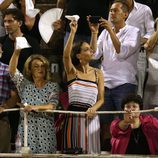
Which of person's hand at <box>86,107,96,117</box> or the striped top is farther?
the striped top

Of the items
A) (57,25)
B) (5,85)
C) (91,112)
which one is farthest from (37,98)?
(57,25)

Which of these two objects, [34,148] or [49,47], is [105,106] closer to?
[34,148]

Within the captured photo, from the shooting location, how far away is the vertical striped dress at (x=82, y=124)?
6.53m

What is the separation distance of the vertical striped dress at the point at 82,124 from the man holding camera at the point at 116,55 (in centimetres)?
35

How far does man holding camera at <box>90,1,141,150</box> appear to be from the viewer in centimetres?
692

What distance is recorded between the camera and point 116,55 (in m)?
7.05

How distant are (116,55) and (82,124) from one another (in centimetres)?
93

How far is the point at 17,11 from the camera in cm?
750

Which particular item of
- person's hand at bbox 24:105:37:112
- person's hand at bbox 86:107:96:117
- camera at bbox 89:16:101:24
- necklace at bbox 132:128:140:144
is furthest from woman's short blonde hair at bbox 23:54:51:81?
necklace at bbox 132:128:140:144

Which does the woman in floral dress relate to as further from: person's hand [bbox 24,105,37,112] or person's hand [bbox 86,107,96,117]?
person's hand [bbox 86,107,96,117]

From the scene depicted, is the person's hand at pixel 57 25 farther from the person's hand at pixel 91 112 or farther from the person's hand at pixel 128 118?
the person's hand at pixel 128 118

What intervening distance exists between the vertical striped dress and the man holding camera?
35cm

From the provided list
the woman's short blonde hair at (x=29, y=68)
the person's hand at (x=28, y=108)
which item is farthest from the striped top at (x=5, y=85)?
the person's hand at (x=28, y=108)

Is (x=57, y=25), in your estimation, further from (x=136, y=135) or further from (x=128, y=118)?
(x=136, y=135)
